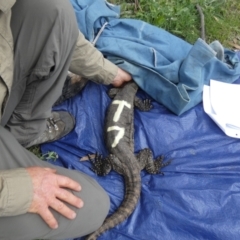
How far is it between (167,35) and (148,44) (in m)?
0.28

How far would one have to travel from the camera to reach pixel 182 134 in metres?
3.78

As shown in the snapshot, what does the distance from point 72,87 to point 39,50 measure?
1.36 metres

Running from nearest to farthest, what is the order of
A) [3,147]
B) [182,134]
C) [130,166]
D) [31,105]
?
[3,147] < [31,105] < [130,166] < [182,134]

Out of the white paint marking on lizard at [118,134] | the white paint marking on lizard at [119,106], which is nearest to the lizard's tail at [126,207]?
the white paint marking on lizard at [118,134]

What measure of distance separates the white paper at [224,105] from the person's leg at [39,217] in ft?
4.75

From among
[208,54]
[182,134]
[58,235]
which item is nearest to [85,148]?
[182,134]

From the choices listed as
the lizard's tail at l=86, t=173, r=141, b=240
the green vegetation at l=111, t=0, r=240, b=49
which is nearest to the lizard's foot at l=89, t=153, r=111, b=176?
the lizard's tail at l=86, t=173, r=141, b=240

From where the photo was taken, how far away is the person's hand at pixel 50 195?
2.37 meters

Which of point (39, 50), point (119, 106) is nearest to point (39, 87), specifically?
point (39, 50)

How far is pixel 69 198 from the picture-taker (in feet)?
8.12

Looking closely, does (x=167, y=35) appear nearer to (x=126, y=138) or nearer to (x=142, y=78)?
(x=142, y=78)

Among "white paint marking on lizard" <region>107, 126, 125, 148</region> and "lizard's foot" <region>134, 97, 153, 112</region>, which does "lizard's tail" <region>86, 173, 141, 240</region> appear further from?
"lizard's foot" <region>134, 97, 153, 112</region>

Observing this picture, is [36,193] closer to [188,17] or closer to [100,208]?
[100,208]

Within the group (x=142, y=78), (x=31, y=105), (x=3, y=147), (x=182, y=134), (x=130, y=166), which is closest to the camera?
(x=3, y=147)
